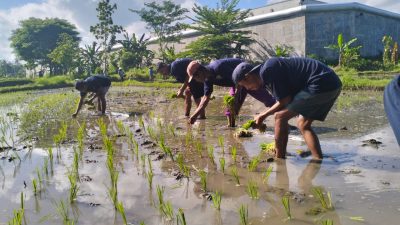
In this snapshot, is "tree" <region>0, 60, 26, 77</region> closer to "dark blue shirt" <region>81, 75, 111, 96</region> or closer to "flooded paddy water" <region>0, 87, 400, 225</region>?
"dark blue shirt" <region>81, 75, 111, 96</region>

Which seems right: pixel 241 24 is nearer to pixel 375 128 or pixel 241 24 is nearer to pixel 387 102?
pixel 375 128

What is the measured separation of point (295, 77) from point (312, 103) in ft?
0.95

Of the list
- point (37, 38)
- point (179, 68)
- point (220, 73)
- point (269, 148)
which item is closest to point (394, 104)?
point (269, 148)

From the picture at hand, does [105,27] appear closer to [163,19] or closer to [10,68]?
[163,19]

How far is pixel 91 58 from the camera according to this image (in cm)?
3288

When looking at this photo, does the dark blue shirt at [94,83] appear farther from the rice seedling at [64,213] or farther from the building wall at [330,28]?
the building wall at [330,28]

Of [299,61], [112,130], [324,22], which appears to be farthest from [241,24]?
[299,61]

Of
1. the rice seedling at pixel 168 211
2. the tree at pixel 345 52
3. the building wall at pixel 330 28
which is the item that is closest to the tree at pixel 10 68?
the building wall at pixel 330 28

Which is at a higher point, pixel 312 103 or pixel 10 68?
pixel 10 68

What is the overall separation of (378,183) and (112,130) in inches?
173

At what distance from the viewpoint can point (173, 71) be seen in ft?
21.6

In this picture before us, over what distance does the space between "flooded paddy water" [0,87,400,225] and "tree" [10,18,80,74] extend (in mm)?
43822

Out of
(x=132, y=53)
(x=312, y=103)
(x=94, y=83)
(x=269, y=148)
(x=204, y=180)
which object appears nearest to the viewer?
(x=204, y=180)

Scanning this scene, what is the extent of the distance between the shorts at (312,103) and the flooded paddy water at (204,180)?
494 mm
